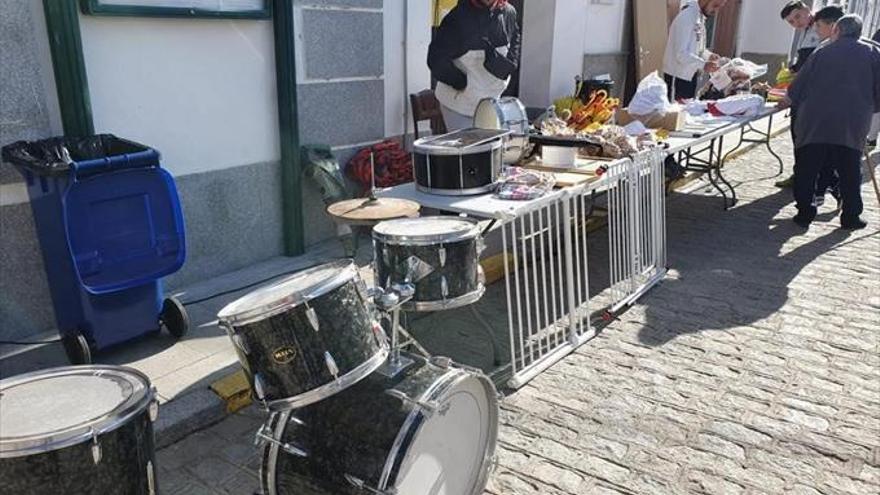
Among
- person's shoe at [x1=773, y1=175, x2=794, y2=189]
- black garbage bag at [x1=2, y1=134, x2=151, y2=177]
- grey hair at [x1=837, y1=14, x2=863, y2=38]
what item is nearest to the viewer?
black garbage bag at [x1=2, y1=134, x2=151, y2=177]

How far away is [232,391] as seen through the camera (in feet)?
11.0

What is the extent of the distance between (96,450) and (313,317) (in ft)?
2.18

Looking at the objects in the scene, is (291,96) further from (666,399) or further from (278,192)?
(666,399)

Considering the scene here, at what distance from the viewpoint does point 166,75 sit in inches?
160

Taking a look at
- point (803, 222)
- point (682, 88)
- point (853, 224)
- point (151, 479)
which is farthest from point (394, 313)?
point (682, 88)

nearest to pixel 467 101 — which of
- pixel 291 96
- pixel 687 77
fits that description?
pixel 291 96

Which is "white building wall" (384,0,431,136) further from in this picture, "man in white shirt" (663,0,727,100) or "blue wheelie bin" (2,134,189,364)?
"man in white shirt" (663,0,727,100)

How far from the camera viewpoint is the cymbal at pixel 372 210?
10.2ft

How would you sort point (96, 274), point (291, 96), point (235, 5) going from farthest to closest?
point (291, 96) < point (235, 5) < point (96, 274)

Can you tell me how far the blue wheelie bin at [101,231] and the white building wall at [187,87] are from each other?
386mm

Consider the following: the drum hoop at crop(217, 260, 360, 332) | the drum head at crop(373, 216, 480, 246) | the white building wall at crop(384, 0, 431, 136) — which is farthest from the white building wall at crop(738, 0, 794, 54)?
the drum hoop at crop(217, 260, 360, 332)

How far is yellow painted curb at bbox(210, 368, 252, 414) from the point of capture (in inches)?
131

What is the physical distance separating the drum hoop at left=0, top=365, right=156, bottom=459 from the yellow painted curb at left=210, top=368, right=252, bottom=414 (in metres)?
1.42

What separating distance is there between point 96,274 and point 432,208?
1.74 metres
